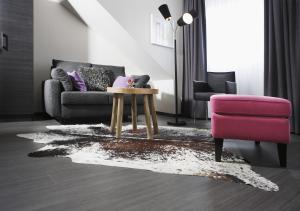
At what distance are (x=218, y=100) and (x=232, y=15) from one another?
2663 millimetres

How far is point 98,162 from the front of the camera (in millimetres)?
1483

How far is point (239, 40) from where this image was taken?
3.63m

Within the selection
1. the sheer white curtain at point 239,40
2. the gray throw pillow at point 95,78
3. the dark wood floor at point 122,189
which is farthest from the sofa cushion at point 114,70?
the dark wood floor at point 122,189

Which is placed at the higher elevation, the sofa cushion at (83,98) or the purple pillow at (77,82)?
the purple pillow at (77,82)

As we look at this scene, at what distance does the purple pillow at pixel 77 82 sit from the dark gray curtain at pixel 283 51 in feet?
7.90

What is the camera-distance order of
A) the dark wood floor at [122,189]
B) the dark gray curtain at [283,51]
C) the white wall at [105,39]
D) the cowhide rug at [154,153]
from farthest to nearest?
the white wall at [105,39] < the dark gray curtain at [283,51] < the cowhide rug at [154,153] < the dark wood floor at [122,189]

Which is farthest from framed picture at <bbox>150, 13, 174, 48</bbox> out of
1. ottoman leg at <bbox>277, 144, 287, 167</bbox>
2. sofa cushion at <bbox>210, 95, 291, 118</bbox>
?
ottoman leg at <bbox>277, 144, 287, 167</bbox>

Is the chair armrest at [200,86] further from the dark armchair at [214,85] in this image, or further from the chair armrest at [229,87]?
the chair armrest at [229,87]

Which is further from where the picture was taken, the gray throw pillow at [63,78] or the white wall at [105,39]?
the white wall at [105,39]

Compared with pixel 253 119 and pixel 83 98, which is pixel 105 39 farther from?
pixel 253 119

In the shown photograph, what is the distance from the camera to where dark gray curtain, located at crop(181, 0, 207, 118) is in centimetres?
400

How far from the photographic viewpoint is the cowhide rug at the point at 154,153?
134 cm

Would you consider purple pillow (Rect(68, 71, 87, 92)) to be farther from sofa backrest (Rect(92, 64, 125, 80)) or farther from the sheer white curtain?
the sheer white curtain

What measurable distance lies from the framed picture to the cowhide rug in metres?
2.11
